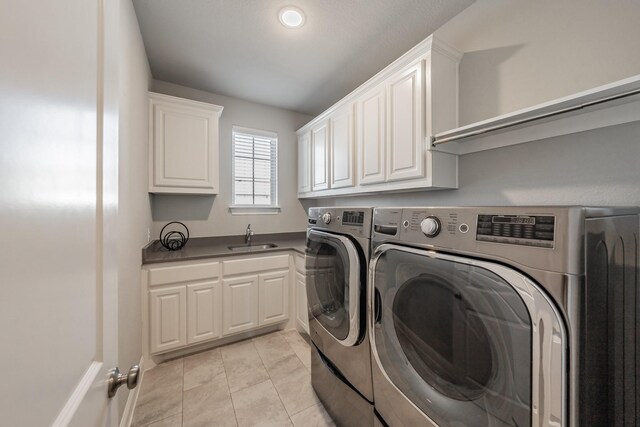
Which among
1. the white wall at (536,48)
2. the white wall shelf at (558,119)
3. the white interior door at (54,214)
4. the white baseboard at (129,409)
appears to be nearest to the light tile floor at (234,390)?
the white baseboard at (129,409)

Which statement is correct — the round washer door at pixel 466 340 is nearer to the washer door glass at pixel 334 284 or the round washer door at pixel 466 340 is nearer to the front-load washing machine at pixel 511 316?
the front-load washing machine at pixel 511 316

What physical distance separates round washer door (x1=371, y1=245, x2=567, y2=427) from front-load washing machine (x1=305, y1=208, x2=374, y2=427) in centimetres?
13

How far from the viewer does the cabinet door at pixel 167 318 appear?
1.94 m

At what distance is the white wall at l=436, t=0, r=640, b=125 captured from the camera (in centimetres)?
107

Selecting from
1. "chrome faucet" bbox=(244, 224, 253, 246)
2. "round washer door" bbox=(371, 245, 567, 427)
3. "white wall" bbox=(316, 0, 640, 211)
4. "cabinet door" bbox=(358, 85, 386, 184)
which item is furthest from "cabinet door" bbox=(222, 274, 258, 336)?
"white wall" bbox=(316, 0, 640, 211)

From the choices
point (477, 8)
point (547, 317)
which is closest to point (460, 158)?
point (477, 8)

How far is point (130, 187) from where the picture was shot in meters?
1.54

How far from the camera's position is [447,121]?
160 cm

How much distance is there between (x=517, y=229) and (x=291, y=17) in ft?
6.15

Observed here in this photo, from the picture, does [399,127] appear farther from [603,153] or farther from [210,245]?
[210,245]

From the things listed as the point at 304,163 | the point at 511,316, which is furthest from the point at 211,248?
the point at 511,316

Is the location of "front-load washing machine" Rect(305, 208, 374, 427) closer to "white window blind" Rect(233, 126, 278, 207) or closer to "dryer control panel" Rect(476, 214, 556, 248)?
"dryer control panel" Rect(476, 214, 556, 248)

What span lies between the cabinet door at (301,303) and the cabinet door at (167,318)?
101 centimetres

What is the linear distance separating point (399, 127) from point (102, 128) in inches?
64.4
